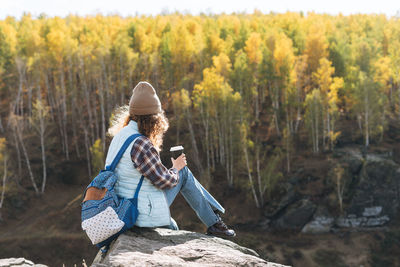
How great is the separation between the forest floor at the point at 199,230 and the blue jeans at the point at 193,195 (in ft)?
62.4

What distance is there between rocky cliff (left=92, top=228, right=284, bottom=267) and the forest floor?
19.3 m

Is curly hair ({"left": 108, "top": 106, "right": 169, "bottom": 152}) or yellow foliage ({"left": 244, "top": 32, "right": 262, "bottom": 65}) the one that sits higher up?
yellow foliage ({"left": 244, "top": 32, "right": 262, "bottom": 65})

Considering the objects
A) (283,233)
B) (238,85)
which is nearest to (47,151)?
(238,85)

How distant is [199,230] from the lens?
26.9 metres

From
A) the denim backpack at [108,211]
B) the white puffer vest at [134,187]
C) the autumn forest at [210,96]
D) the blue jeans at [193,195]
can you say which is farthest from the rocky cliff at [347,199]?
the denim backpack at [108,211]

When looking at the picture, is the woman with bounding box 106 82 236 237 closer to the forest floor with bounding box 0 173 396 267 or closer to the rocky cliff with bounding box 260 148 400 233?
the forest floor with bounding box 0 173 396 267

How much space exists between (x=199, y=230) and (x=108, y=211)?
23.6 metres

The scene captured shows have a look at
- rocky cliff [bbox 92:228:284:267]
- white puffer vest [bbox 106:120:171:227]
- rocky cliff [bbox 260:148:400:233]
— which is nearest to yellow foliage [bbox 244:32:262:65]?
rocky cliff [bbox 260:148:400:233]

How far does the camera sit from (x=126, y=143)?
4172 mm

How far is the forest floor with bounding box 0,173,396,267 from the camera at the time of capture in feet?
A: 79.9

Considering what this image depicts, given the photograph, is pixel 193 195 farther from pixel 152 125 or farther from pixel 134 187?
pixel 152 125

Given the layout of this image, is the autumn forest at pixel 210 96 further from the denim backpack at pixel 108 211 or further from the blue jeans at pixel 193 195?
the denim backpack at pixel 108 211

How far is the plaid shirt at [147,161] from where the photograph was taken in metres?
4.11

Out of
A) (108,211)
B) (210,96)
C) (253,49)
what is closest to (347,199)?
(210,96)
